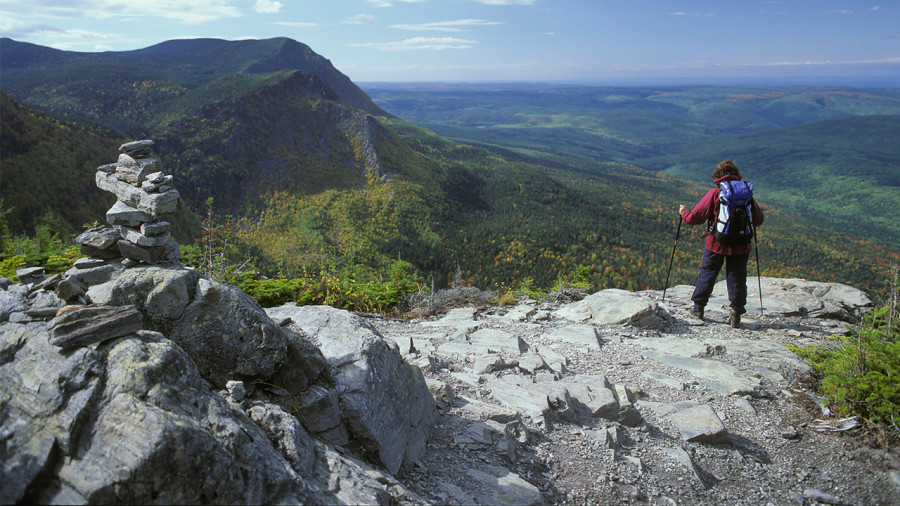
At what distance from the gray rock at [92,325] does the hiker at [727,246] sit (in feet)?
37.7

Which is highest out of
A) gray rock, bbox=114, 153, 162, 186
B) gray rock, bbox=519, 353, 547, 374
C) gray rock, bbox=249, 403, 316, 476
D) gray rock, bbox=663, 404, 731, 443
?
gray rock, bbox=114, 153, 162, 186

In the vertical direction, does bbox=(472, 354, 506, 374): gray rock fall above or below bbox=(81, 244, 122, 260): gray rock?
below

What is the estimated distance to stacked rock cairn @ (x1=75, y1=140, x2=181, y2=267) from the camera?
19.3 feet

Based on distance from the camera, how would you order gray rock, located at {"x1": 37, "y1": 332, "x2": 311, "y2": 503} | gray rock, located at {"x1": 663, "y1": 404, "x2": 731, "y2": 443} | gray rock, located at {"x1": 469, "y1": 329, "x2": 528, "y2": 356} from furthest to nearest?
gray rock, located at {"x1": 469, "y1": 329, "x2": 528, "y2": 356}, gray rock, located at {"x1": 663, "y1": 404, "x2": 731, "y2": 443}, gray rock, located at {"x1": 37, "y1": 332, "x2": 311, "y2": 503}

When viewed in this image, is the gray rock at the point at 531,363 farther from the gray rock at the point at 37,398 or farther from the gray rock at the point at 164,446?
the gray rock at the point at 37,398

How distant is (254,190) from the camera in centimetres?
8806

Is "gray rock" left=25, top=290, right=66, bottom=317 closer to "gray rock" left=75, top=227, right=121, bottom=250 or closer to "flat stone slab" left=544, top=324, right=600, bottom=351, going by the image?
"gray rock" left=75, top=227, right=121, bottom=250

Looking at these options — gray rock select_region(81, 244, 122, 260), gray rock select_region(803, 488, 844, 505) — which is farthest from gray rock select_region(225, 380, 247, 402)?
gray rock select_region(803, 488, 844, 505)

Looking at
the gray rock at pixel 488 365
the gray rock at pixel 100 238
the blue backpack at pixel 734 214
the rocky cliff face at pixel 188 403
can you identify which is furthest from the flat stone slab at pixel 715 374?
the gray rock at pixel 100 238

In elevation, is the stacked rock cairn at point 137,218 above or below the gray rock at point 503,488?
above

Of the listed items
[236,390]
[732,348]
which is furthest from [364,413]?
[732,348]

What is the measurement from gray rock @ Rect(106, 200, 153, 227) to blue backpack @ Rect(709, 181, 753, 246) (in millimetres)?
12280

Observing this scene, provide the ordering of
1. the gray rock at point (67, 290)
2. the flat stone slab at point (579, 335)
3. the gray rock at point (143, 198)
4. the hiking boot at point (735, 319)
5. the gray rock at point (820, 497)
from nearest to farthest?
the gray rock at point (67, 290) → the gray rock at point (143, 198) → the gray rock at point (820, 497) → the flat stone slab at point (579, 335) → the hiking boot at point (735, 319)

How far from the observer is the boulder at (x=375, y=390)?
5.66 metres
